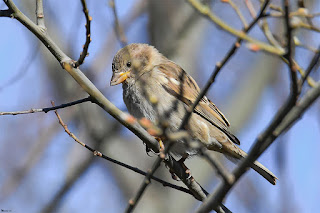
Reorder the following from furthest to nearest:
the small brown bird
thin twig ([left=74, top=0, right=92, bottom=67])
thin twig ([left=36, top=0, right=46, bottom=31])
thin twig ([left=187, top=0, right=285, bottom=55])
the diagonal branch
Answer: the small brown bird
thin twig ([left=36, top=0, right=46, bottom=31])
the diagonal branch
thin twig ([left=74, top=0, right=92, bottom=67])
thin twig ([left=187, top=0, right=285, bottom=55])

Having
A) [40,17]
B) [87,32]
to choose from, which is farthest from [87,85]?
[40,17]

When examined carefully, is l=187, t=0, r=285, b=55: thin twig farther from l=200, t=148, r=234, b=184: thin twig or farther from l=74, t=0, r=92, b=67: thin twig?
l=74, t=0, r=92, b=67: thin twig

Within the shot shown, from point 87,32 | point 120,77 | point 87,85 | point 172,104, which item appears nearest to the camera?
point 87,32

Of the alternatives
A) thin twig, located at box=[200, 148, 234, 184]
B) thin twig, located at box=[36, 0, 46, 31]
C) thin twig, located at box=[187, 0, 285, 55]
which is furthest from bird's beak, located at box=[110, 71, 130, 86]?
thin twig, located at box=[200, 148, 234, 184]

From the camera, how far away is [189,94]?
4.75 metres

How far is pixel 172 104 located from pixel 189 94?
0.98 feet

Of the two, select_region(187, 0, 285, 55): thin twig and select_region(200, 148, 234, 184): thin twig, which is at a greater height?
select_region(187, 0, 285, 55): thin twig

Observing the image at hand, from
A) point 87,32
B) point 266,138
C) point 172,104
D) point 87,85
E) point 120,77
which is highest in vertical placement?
point 266,138

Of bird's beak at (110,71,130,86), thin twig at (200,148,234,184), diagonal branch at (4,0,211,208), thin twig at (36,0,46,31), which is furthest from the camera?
bird's beak at (110,71,130,86)

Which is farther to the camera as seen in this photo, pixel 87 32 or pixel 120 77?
pixel 120 77

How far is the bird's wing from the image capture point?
15.4 ft

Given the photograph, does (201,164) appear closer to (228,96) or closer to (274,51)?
(228,96)

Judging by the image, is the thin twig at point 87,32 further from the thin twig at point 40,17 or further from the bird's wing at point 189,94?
the bird's wing at point 189,94

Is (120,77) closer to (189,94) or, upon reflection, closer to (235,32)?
(189,94)
